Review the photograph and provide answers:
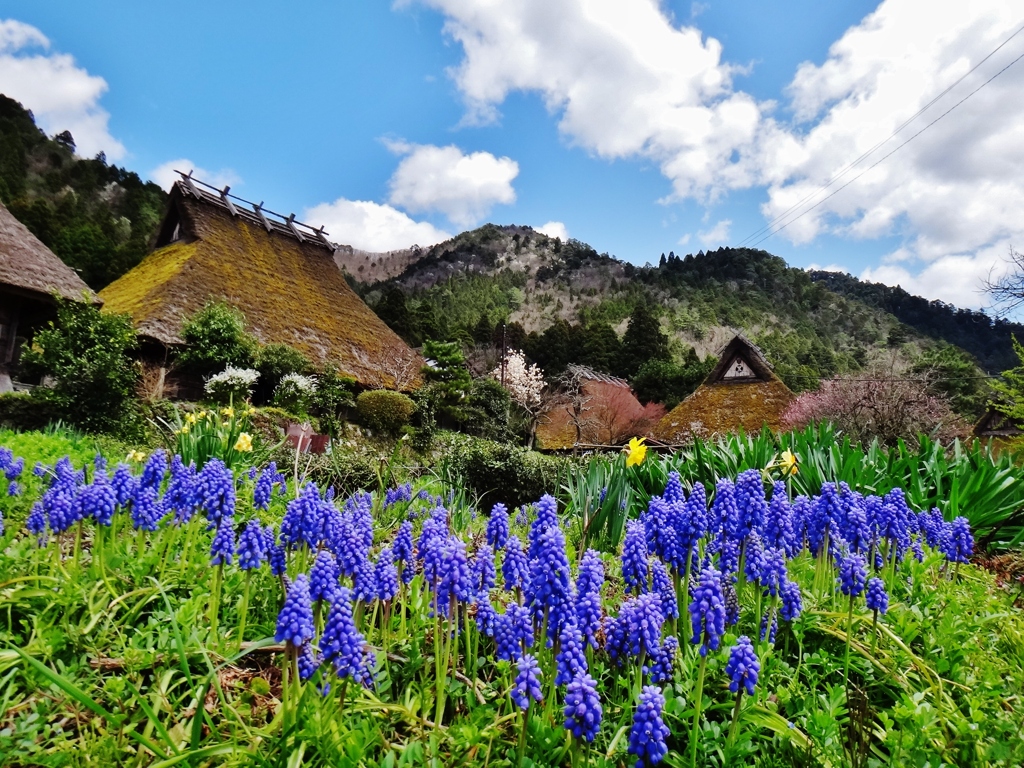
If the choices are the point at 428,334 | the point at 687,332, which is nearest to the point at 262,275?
the point at 428,334

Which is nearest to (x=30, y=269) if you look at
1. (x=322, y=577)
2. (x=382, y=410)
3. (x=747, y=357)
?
(x=382, y=410)

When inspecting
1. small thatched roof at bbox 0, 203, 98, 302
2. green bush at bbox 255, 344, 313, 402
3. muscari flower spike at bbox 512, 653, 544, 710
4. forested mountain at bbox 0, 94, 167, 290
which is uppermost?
forested mountain at bbox 0, 94, 167, 290

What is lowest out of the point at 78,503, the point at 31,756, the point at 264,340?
the point at 31,756

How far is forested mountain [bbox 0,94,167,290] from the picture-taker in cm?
3188

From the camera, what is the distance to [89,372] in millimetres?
12008

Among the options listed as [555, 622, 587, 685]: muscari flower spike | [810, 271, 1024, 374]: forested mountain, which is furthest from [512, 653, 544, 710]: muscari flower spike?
[810, 271, 1024, 374]: forested mountain

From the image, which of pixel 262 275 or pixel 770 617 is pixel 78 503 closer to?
pixel 770 617

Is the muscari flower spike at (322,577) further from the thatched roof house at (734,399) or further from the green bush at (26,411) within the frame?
the thatched roof house at (734,399)

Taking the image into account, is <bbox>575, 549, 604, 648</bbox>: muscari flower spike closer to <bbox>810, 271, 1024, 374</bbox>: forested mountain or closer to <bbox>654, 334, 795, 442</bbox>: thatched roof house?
<bbox>654, 334, 795, 442</bbox>: thatched roof house

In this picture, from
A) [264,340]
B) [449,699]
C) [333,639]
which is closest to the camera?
[333,639]

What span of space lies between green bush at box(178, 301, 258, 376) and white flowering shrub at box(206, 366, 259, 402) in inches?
24.5

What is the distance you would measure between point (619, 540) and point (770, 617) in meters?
2.00

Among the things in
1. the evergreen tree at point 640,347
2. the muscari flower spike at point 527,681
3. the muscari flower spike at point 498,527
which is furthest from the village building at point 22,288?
the evergreen tree at point 640,347

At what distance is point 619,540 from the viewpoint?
4.02 meters
